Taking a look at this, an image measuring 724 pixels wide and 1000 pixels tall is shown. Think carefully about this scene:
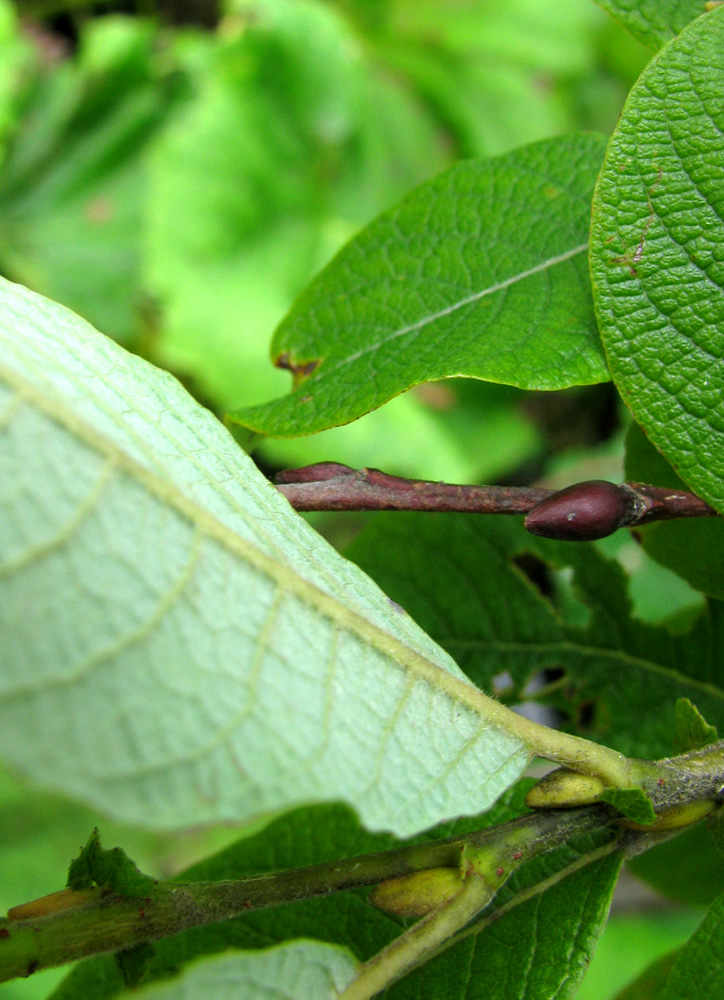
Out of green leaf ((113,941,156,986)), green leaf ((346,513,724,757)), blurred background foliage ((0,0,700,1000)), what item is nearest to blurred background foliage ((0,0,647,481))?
blurred background foliage ((0,0,700,1000))

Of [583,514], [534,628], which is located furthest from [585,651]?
[583,514]

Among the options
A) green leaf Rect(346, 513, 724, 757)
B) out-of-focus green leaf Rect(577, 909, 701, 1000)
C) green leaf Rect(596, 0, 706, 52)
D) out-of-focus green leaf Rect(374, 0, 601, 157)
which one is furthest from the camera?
out-of-focus green leaf Rect(374, 0, 601, 157)

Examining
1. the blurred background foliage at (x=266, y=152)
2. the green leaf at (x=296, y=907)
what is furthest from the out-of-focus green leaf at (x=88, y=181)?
the green leaf at (x=296, y=907)

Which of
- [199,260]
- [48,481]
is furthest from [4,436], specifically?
[199,260]

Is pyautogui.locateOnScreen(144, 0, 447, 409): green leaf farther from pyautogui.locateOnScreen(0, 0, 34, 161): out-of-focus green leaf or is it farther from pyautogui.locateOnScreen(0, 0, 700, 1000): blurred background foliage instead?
pyautogui.locateOnScreen(0, 0, 34, 161): out-of-focus green leaf

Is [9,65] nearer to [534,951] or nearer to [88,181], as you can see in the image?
[88,181]
